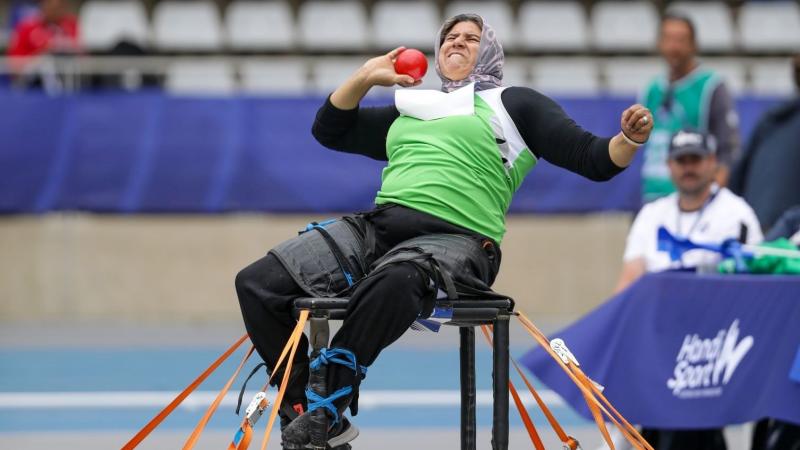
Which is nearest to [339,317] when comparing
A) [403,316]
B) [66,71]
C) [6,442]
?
[403,316]

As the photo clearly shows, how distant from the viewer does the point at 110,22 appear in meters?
13.7

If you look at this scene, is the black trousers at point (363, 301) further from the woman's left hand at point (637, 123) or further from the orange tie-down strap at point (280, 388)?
the woman's left hand at point (637, 123)

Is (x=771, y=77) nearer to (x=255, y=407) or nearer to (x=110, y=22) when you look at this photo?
(x=110, y=22)

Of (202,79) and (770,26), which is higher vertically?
(770,26)

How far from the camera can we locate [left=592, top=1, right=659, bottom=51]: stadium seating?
Answer: 14273 millimetres

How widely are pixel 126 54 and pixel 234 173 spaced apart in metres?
1.51

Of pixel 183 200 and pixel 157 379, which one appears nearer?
pixel 157 379

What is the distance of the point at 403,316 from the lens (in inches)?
144

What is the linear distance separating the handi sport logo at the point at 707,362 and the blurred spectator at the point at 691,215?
1.61ft

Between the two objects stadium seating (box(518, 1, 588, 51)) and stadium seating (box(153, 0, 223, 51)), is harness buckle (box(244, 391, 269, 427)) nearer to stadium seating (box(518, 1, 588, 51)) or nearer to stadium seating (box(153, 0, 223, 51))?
stadium seating (box(153, 0, 223, 51))

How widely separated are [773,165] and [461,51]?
307 centimetres

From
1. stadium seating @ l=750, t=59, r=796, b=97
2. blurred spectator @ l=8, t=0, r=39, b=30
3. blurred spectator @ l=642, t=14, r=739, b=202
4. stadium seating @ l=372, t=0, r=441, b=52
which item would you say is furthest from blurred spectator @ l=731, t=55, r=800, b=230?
blurred spectator @ l=8, t=0, r=39, b=30

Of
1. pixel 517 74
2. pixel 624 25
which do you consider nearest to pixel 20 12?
pixel 517 74

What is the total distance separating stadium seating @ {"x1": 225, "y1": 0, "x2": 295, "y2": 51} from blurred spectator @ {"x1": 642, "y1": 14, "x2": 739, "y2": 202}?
25.1 feet
